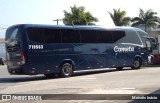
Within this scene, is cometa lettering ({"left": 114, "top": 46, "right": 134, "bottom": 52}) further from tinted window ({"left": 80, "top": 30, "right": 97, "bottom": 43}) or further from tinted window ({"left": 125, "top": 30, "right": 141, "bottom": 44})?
tinted window ({"left": 80, "top": 30, "right": 97, "bottom": 43})

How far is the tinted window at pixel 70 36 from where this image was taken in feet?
70.6

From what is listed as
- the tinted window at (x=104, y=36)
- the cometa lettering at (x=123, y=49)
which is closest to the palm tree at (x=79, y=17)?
the cometa lettering at (x=123, y=49)

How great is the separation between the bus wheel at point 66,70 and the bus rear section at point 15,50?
252 centimetres

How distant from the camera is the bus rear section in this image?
65.3 feet

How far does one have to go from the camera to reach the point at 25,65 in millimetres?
19828

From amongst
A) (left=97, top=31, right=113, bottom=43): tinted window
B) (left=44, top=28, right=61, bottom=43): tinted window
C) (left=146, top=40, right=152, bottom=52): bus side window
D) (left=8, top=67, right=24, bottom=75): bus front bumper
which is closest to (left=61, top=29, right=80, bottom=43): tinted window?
(left=44, top=28, right=61, bottom=43): tinted window

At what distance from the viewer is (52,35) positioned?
20.9 metres

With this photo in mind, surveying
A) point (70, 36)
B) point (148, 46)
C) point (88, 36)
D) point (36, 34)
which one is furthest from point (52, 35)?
point (148, 46)

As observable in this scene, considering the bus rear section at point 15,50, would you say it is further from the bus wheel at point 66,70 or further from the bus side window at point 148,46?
the bus side window at point 148,46

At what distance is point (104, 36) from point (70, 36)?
9.60 feet

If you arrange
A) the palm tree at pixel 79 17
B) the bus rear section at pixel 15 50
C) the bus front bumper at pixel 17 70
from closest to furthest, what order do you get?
the bus rear section at pixel 15 50 → the bus front bumper at pixel 17 70 → the palm tree at pixel 79 17

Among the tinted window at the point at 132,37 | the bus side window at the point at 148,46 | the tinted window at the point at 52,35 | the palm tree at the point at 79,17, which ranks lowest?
the bus side window at the point at 148,46

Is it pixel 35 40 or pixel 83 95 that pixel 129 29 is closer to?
pixel 35 40

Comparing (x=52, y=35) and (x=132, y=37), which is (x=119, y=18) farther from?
(x=52, y=35)
